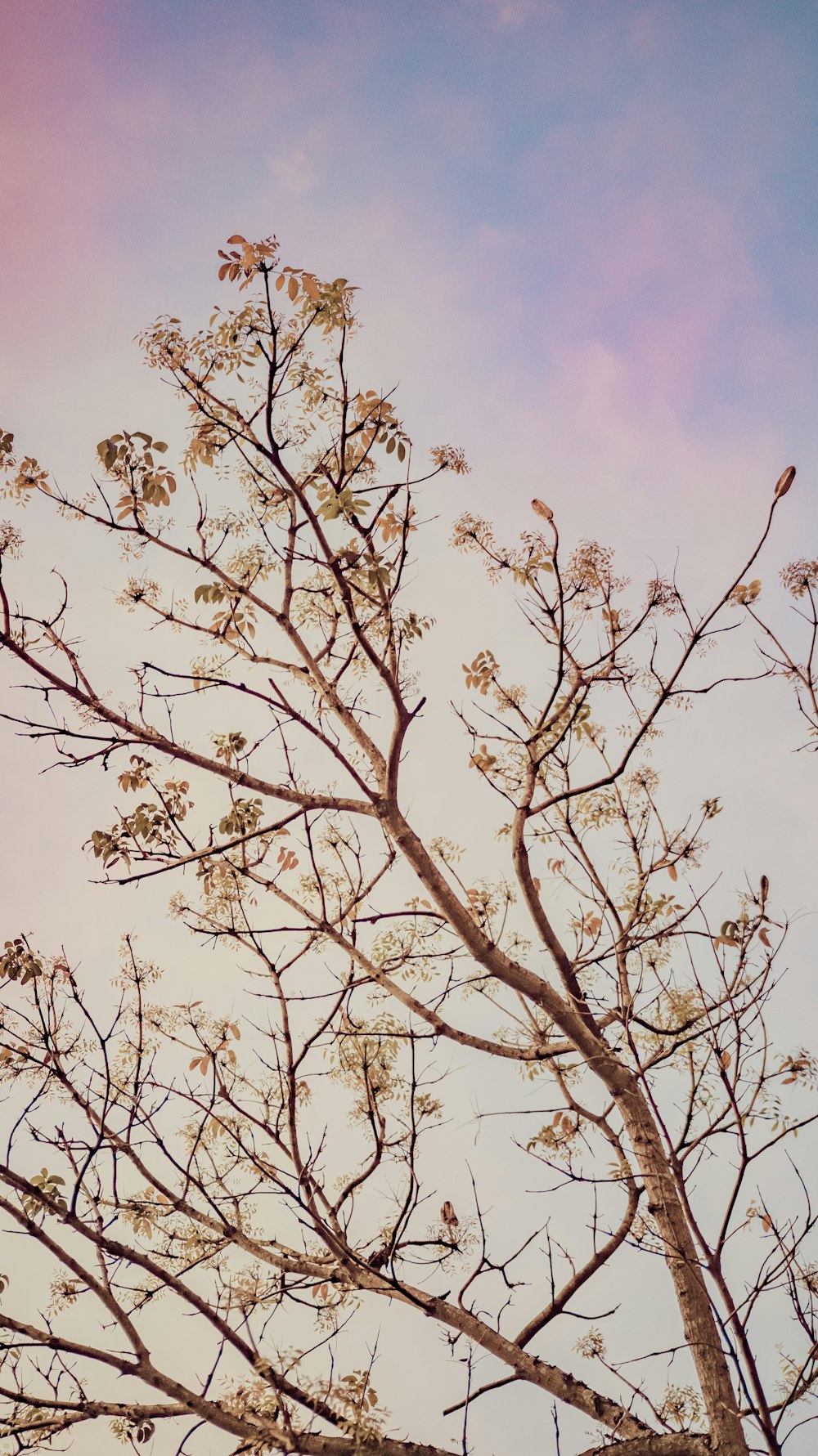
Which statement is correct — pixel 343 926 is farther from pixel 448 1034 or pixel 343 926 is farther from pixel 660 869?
pixel 660 869

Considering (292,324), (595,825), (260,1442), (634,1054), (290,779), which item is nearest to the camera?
(634,1054)

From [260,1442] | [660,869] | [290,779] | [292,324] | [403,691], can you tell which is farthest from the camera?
[660,869]

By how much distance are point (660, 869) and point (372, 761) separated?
1931mm

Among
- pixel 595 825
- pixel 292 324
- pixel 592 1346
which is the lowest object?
pixel 592 1346

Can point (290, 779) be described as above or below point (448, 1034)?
above

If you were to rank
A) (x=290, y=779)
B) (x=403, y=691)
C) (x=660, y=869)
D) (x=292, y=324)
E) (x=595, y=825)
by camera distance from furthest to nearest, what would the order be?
(x=595, y=825), (x=660, y=869), (x=290, y=779), (x=403, y=691), (x=292, y=324)

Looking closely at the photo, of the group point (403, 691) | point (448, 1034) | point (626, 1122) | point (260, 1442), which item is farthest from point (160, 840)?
point (626, 1122)

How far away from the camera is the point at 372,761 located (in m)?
4.56

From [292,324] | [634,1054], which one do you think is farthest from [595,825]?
[292,324]

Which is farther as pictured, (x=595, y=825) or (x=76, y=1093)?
(x=595, y=825)

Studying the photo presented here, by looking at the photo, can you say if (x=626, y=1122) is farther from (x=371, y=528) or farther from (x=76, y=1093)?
(x=371, y=528)

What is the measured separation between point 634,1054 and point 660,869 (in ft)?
8.77

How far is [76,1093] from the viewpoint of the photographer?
422cm

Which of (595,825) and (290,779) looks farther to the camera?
(595,825)
